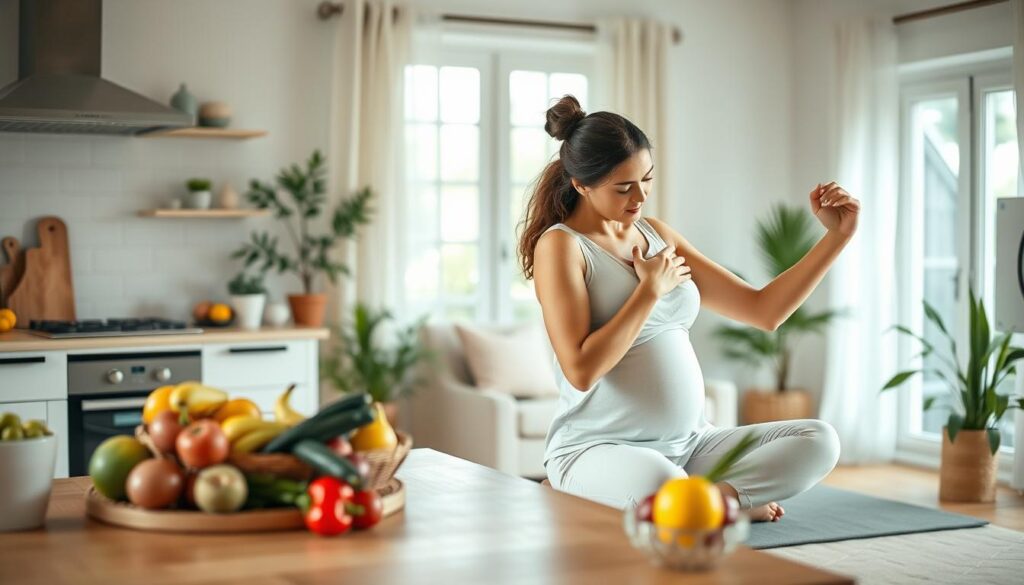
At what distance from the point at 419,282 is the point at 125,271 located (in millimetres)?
1460

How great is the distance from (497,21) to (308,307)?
177 centimetres

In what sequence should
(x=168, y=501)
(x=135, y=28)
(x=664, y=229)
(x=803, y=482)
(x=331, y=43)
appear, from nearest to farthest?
(x=168, y=501) → (x=803, y=482) → (x=664, y=229) → (x=135, y=28) → (x=331, y=43)

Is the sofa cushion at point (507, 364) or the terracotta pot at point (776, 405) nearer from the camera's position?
the sofa cushion at point (507, 364)

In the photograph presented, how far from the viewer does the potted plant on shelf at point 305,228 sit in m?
5.72

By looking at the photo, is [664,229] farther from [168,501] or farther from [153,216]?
[153,216]

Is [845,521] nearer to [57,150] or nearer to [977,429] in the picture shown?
[977,429]

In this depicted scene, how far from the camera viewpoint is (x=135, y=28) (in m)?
5.61

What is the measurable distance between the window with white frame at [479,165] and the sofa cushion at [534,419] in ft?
3.13

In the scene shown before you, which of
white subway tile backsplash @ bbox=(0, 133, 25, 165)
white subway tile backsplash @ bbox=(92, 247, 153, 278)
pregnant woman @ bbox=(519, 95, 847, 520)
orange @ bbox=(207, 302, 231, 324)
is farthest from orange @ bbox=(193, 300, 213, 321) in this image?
pregnant woman @ bbox=(519, 95, 847, 520)

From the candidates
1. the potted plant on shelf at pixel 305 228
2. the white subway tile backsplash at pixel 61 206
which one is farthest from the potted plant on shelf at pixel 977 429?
the white subway tile backsplash at pixel 61 206

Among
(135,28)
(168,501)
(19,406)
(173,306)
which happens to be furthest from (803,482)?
(135,28)

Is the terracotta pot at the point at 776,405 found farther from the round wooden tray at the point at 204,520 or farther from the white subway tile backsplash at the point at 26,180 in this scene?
the round wooden tray at the point at 204,520

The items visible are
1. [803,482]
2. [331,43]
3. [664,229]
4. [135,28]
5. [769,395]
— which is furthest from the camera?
[769,395]

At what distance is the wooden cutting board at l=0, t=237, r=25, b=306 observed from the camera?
210 inches
